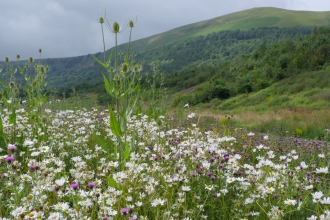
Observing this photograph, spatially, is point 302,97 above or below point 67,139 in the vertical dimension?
below

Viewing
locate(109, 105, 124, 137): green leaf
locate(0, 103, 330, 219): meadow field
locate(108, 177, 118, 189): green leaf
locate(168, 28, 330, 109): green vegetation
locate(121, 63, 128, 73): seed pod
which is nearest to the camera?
locate(0, 103, 330, 219): meadow field

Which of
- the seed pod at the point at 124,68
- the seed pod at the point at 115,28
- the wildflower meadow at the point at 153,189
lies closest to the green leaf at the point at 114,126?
the wildflower meadow at the point at 153,189

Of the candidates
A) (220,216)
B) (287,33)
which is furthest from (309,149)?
(287,33)

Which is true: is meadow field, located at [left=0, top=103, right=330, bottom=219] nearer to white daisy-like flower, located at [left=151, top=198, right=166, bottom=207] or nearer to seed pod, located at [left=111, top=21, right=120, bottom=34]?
white daisy-like flower, located at [left=151, top=198, right=166, bottom=207]

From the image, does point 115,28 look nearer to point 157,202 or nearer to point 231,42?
point 157,202

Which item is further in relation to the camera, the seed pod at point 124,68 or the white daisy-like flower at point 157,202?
the seed pod at point 124,68

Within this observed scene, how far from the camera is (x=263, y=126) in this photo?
12.6 metres

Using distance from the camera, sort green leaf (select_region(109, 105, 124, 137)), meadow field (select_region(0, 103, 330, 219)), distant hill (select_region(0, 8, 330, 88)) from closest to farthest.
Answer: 1. meadow field (select_region(0, 103, 330, 219))
2. green leaf (select_region(109, 105, 124, 137))
3. distant hill (select_region(0, 8, 330, 88))

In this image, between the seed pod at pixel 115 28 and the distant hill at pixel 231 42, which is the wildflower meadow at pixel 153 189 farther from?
the distant hill at pixel 231 42

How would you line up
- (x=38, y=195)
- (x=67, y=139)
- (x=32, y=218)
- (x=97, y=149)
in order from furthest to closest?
(x=67, y=139), (x=97, y=149), (x=38, y=195), (x=32, y=218)

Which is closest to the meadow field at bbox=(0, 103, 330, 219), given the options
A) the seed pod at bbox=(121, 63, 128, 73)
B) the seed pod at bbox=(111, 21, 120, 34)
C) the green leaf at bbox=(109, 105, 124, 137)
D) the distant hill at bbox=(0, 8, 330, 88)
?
the green leaf at bbox=(109, 105, 124, 137)

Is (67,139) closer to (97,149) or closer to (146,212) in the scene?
(97,149)

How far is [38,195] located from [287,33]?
133 m

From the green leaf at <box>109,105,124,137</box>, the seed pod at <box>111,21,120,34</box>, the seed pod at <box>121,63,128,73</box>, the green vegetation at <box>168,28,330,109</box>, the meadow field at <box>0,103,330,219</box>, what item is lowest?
the green vegetation at <box>168,28,330,109</box>
